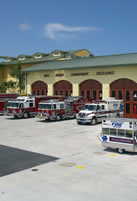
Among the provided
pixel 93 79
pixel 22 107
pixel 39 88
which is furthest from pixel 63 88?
pixel 22 107

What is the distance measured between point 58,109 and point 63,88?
497 inches

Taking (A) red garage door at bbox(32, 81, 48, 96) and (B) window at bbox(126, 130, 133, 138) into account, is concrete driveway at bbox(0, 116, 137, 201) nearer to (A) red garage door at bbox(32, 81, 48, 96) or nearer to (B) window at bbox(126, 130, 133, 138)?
(B) window at bbox(126, 130, 133, 138)

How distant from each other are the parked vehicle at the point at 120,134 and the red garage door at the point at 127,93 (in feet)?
66.0

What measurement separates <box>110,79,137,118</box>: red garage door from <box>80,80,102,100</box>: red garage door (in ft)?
8.80

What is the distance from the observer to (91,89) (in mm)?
41562

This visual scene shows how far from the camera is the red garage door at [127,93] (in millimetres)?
36469

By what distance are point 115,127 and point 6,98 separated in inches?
1125

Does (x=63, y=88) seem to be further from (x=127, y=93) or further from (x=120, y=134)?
(x=120, y=134)

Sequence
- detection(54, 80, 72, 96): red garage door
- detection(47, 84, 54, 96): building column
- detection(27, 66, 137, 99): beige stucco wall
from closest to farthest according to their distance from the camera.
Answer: detection(27, 66, 137, 99): beige stucco wall < detection(54, 80, 72, 96): red garage door < detection(47, 84, 54, 96): building column

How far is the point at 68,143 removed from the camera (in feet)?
66.0

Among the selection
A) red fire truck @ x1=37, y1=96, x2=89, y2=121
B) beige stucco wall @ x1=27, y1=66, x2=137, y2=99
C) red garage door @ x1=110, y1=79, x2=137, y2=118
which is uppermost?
beige stucco wall @ x1=27, y1=66, x2=137, y2=99

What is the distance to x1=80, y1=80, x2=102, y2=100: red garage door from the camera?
4067cm

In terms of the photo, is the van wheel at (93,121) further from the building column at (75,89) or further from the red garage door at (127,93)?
the building column at (75,89)

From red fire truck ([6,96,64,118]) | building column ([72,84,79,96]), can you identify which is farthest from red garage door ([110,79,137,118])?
red fire truck ([6,96,64,118])
